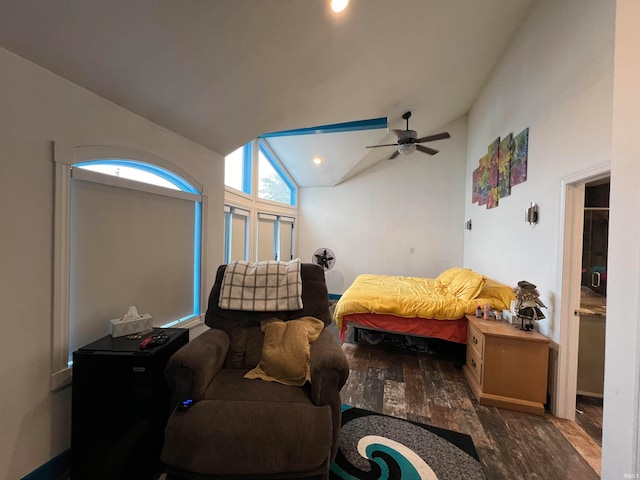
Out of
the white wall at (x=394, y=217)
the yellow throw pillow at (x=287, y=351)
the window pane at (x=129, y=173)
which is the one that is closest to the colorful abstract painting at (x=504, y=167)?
the white wall at (x=394, y=217)

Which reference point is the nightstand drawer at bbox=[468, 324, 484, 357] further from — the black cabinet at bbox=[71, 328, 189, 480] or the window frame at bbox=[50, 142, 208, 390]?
the window frame at bbox=[50, 142, 208, 390]

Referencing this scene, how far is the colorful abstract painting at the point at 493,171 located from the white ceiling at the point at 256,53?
42.9 inches

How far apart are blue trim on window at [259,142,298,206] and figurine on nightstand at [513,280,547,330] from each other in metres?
4.12

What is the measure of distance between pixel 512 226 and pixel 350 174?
10.7 ft

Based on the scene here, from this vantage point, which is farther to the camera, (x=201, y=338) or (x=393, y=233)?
(x=393, y=233)

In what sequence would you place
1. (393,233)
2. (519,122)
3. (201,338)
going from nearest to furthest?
(201,338), (519,122), (393,233)

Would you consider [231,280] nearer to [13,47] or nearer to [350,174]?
[13,47]

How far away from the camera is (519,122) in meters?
2.55

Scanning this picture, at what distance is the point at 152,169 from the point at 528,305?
3183mm

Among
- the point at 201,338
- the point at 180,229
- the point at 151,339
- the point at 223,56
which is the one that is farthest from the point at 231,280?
the point at 223,56

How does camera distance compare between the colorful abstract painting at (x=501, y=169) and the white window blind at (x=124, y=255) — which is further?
the colorful abstract painting at (x=501, y=169)

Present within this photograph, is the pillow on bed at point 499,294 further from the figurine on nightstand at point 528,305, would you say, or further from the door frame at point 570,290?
the door frame at point 570,290

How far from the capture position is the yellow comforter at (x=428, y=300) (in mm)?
2473

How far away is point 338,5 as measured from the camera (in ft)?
5.36
